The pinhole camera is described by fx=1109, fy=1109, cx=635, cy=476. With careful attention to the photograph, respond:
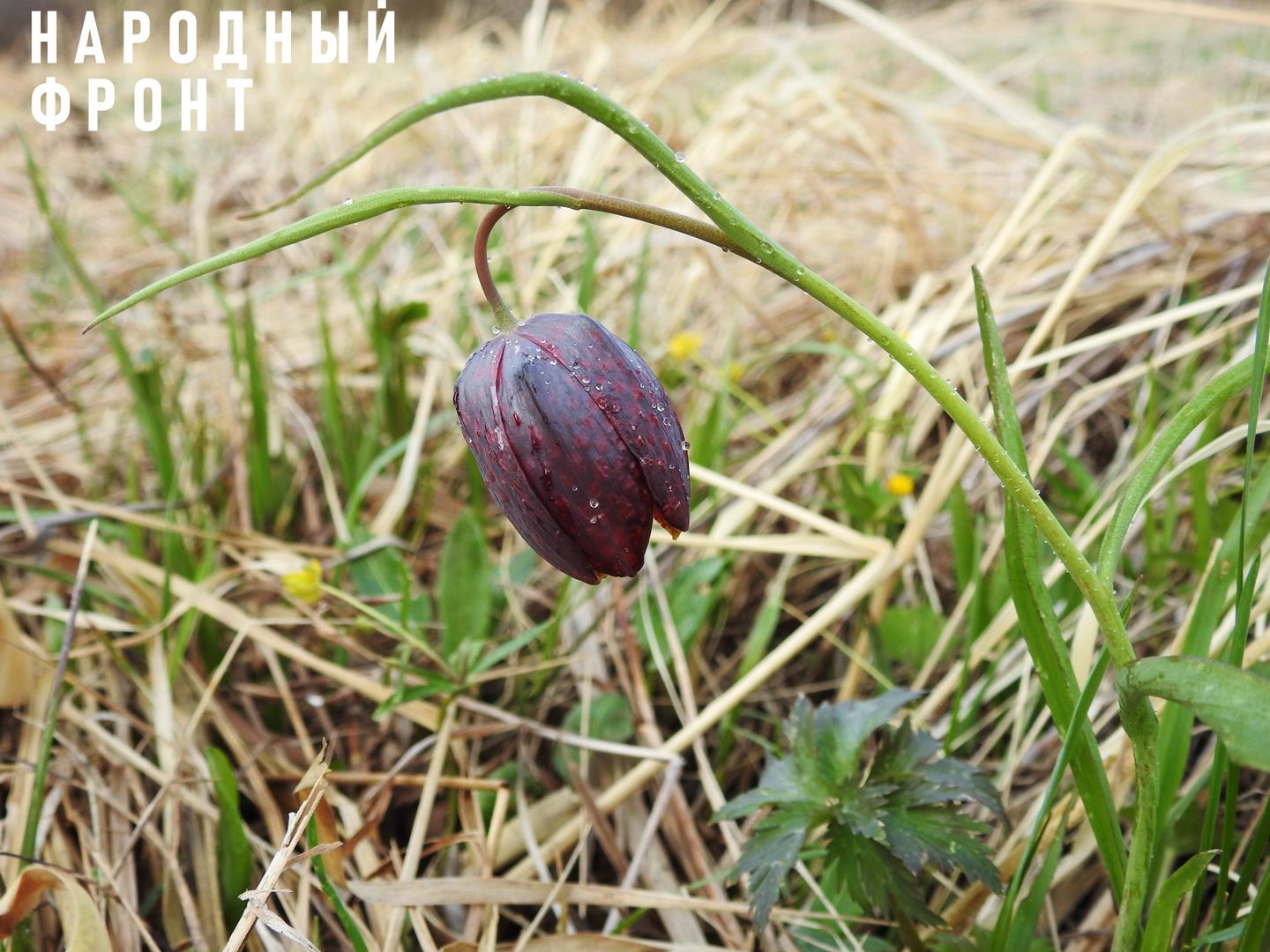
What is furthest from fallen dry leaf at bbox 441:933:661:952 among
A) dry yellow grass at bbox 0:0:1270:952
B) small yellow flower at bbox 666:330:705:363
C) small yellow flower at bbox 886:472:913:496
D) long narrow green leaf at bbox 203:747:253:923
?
small yellow flower at bbox 666:330:705:363

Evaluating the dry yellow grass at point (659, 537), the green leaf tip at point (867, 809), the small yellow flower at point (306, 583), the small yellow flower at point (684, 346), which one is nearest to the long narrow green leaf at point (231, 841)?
the dry yellow grass at point (659, 537)

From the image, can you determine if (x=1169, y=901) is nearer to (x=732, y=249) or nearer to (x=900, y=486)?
(x=732, y=249)

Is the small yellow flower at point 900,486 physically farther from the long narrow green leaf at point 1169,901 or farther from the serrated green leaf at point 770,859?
the long narrow green leaf at point 1169,901

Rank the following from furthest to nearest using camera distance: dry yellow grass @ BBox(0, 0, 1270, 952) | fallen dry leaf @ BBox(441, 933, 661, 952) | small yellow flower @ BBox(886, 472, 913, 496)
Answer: small yellow flower @ BBox(886, 472, 913, 496)
dry yellow grass @ BBox(0, 0, 1270, 952)
fallen dry leaf @ BBox(441, 933, 661, 952)

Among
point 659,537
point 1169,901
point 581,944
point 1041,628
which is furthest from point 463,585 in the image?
point 1169,901

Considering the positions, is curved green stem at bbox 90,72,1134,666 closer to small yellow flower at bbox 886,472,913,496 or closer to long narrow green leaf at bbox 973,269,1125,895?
long narrow green leaf at bbox 973,269,1125,895

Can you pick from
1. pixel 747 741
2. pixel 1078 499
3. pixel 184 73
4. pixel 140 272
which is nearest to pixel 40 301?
Result: pixel 140 272
